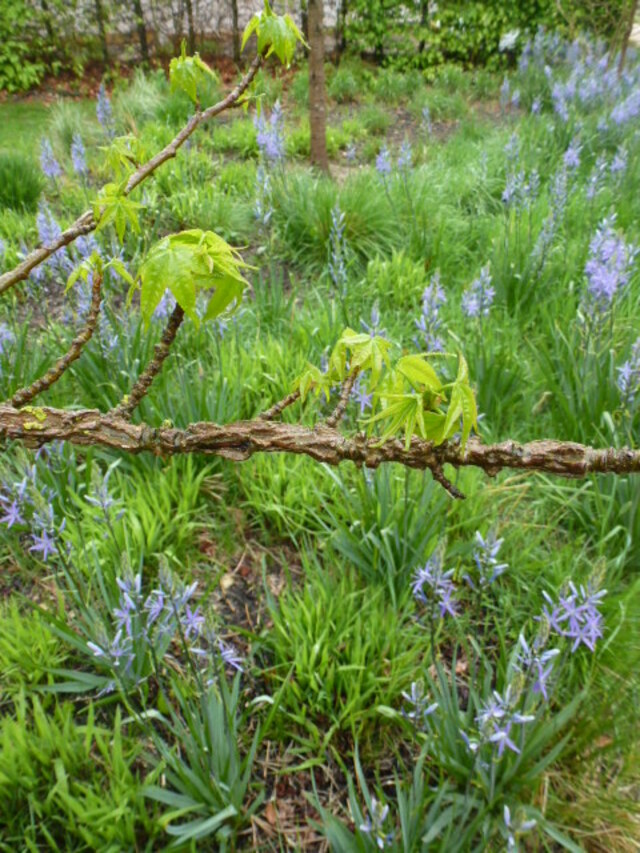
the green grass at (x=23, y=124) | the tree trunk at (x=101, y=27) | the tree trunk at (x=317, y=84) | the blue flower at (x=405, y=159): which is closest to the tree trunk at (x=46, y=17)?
the tree trunk at (x=101, y=27)

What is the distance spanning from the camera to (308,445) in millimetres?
878

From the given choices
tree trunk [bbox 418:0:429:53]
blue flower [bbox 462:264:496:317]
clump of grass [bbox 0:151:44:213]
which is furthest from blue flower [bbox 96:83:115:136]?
tree trunk [bbox 418:0:429:53]

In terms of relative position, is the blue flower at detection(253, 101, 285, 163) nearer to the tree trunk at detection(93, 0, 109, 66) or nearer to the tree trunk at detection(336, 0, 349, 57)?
the tree trunk at detection(336, 0, 349, 57)

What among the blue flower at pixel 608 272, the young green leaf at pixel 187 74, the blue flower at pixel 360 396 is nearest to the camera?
the young green leaf at pixel 187 74

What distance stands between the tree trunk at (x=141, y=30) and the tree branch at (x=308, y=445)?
35.1 ft

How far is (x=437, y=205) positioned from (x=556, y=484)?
2669mm

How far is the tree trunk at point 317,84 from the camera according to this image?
4586mm

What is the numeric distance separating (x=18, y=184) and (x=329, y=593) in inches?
167

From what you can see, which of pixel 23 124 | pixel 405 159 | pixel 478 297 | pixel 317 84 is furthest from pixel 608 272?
pixel 23 124

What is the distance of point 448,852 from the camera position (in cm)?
141

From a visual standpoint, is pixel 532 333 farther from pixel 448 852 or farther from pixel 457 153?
pixel 457 153

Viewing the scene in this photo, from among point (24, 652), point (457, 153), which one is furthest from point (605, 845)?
point (457, 153)

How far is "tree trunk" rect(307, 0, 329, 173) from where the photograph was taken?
459 cm

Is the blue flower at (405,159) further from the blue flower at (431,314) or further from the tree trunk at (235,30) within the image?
the tree trunk at (235,30)
